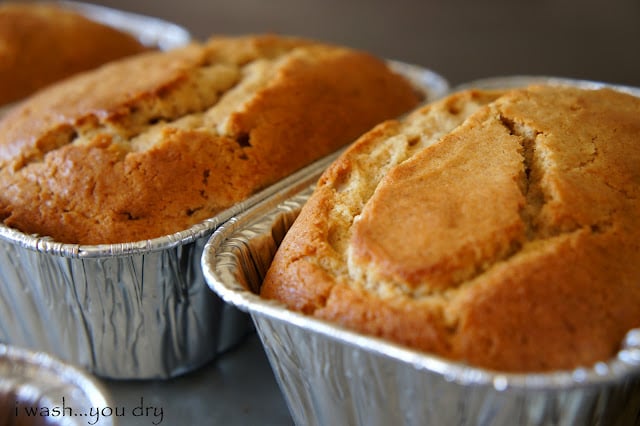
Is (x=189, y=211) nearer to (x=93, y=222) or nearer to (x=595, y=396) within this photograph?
(x=93, y=222)

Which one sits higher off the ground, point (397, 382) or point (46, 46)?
point (46, 46)

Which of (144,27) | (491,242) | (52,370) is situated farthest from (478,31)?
(52,370)

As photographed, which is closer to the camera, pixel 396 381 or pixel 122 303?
pixel 396 381

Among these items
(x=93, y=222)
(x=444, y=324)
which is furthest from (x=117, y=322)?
(x=444, y=324)

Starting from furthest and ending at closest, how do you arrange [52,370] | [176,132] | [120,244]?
[176,132]
[120,244]
[52,370]

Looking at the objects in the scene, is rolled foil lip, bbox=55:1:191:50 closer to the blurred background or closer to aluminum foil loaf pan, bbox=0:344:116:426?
the blurred background

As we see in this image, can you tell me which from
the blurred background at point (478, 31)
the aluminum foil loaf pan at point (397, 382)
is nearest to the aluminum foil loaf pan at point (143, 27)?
the blurred background at point (478, 31)

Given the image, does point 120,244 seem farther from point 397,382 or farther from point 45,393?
point 397,382
